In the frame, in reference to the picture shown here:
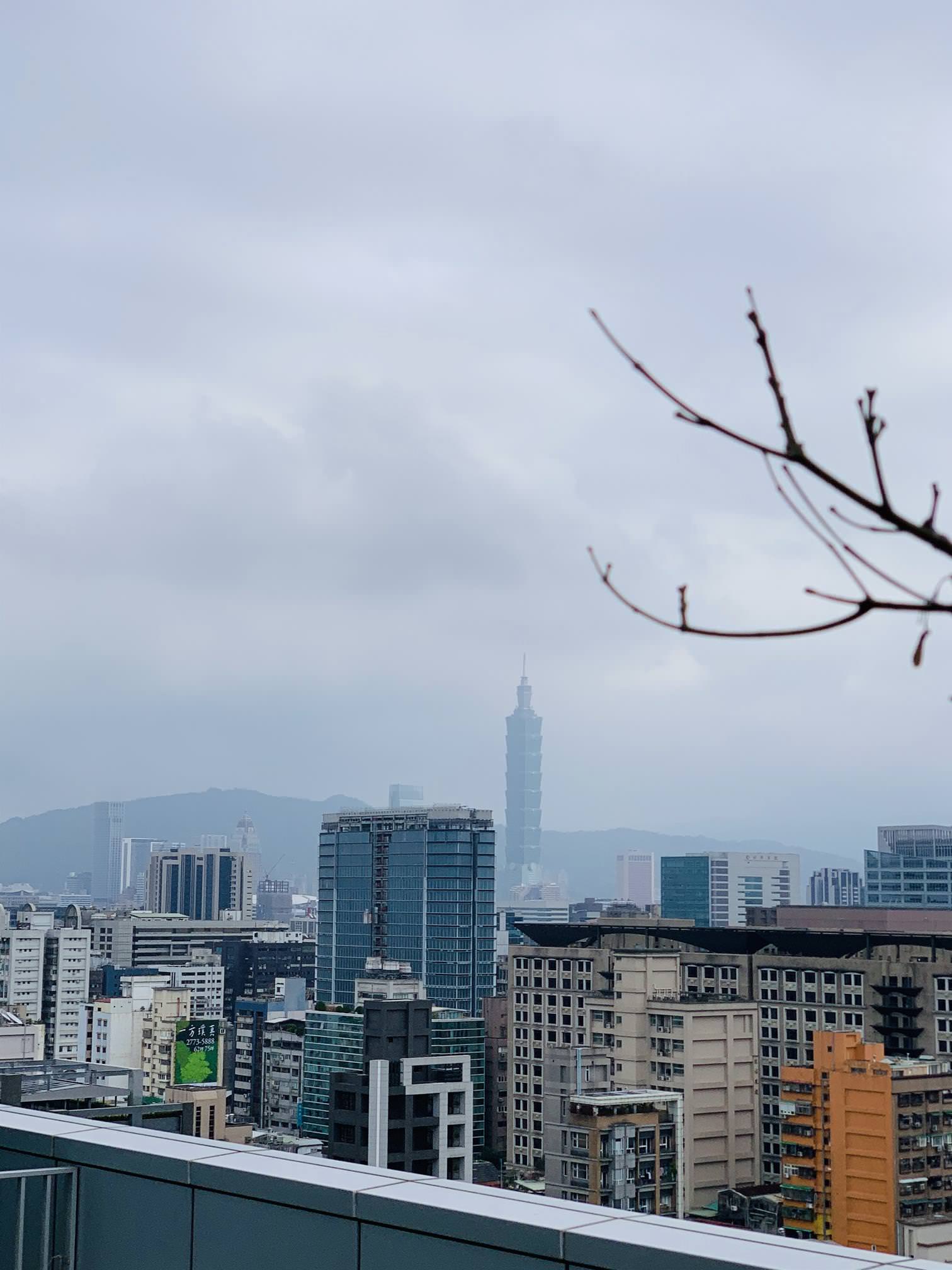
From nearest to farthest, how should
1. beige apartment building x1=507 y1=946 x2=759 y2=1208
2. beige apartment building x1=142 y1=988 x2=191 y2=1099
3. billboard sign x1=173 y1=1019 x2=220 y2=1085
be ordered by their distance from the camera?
beige apartment building x1=507 y1=946 x2=759 y2=1208 < billboard sign x1=173 y1=1019 x2=220 y2=1085 < beige apartment building x1=142 y1=988 x2=191 y2=1099

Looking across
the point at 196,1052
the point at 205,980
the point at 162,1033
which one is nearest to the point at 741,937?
the point at 196,1052

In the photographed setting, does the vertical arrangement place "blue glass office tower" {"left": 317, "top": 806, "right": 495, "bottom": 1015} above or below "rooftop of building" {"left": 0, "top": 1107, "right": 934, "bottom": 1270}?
below

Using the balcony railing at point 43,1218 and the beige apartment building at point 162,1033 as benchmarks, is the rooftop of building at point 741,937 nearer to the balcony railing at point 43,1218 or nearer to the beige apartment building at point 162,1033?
the beige apartment building at point 162,1033

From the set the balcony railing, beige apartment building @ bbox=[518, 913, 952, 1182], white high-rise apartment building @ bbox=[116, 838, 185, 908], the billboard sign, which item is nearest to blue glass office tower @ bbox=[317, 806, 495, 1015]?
beige apartment building @ bbox=[518, 913, 952, 1182]

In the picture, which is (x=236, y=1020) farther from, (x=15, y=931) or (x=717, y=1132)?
(x=717, y=1132)

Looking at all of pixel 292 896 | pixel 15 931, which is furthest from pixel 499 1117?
pixel 292 896

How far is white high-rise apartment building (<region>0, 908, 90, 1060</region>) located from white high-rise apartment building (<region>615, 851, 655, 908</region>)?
97029 mm

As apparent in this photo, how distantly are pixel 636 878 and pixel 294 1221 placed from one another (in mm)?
139955

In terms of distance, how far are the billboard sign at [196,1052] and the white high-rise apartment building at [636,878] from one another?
10637 cm

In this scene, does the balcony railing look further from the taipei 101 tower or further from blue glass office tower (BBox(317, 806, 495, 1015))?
the taipei 101 tower

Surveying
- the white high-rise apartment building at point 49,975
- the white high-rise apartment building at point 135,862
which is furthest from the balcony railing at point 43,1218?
the white high-rise apartment building at point 135,862

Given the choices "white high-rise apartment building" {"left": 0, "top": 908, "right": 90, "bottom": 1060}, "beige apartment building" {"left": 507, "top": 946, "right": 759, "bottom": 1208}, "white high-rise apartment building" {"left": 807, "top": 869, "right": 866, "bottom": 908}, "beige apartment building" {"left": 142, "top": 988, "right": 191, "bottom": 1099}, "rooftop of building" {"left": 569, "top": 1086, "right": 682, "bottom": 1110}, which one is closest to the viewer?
"rooftop of building" {"left": 569, "top": 1086, "right": 682, "bottom": 1110}

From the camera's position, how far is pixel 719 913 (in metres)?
83.9

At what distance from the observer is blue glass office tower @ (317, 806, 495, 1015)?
46.5 m
